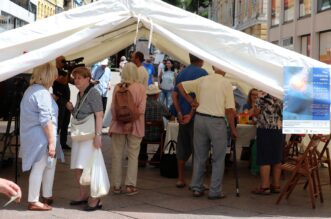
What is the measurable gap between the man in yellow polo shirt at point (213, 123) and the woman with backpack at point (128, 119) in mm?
751

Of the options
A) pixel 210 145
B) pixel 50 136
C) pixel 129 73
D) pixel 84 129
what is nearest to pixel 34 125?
pixel 50 136

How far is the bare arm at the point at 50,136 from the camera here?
6.39 m

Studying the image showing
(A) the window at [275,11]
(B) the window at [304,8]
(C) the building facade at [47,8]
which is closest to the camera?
(B) the window at [304,8]

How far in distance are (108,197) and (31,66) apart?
79.1 inches

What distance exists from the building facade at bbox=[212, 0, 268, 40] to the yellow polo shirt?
25.9 meters

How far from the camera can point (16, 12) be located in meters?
35.5

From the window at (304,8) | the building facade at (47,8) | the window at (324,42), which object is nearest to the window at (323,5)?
the window at (324,42)

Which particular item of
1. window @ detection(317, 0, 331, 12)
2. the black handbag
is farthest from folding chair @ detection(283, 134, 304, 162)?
window @ detection(317, 0, 331, 12)

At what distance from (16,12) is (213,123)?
30601 millimetres

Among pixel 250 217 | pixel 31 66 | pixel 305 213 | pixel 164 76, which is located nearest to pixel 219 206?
pixel 250 217

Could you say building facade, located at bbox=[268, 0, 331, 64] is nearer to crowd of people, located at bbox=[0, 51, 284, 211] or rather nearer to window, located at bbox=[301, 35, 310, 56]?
window, located at bbox=[301, 35, 310, 56]

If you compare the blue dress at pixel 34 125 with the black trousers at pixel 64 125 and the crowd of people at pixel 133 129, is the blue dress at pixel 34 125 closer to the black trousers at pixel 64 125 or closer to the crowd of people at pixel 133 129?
the crowd of people at pixel 133 129

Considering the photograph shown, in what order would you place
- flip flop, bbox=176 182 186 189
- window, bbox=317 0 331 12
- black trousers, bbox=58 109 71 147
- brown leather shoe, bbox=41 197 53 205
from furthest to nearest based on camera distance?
window, bbox=317 0 331 12 < black trousers, bbox=58 109 71 147 < flip flop, bbox=176 182 186 189 < brown leather shoe, bbox=41 197 53 205

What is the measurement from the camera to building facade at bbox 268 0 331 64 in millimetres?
21984
